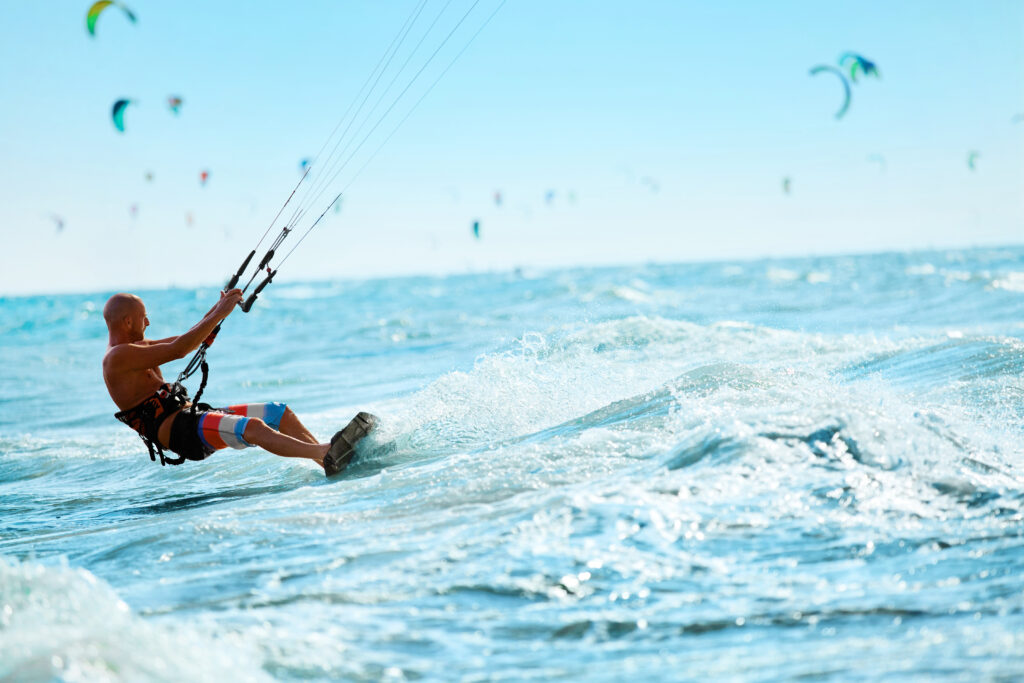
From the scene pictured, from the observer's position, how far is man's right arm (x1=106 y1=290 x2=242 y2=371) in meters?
5.48

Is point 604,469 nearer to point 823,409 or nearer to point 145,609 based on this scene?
point 823,409

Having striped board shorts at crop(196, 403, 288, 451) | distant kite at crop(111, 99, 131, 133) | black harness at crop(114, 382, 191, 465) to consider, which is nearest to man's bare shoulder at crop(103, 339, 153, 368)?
black harness at crop(114, 382, 191, 465)

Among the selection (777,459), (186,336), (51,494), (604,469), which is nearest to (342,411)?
(51,494)

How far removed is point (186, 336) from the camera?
5.45m

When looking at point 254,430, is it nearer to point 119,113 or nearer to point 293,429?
point 293,429

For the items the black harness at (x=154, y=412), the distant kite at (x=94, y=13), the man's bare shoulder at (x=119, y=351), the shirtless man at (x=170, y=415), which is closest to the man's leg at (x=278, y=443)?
the shirtless man at (x=170, y=415)

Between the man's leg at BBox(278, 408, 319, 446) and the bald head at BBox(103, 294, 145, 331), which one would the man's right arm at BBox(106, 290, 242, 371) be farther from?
the man's leg at BBox(278, 408, 319, 446)

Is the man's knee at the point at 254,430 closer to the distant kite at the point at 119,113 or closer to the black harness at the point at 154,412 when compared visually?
the black harness at the point at 154,412

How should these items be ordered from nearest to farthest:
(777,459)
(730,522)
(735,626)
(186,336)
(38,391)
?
(735,626)
(730,522)
(777,459)
(186,336)
(38,391)

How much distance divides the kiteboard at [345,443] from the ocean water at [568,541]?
0.76ft

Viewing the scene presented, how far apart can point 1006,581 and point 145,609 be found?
10.2 ft

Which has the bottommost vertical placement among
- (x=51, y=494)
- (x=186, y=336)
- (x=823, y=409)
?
(x=51, y=494)

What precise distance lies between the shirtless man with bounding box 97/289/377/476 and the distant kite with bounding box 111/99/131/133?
25.0 feet

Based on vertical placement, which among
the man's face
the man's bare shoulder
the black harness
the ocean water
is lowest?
the ocean water
